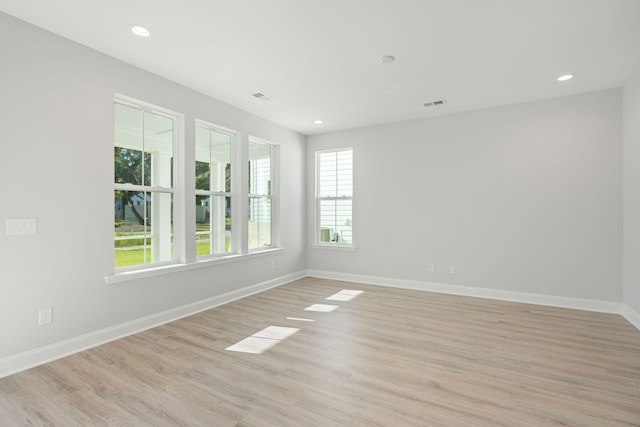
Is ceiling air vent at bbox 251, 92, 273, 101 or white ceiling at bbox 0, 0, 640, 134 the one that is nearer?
white ceiling at bbox 0, 0, 640, 134

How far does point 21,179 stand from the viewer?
246 cm

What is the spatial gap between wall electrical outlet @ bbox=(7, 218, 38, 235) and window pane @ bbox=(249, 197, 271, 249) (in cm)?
270

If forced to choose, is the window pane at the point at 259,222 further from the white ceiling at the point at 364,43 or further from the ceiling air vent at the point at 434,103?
the ceiling air vent at the point at 434,103

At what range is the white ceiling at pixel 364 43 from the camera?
2309 mm

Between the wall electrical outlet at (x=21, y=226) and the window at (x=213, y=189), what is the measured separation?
167 cm

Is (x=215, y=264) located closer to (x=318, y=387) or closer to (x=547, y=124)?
(x=318, y=387)

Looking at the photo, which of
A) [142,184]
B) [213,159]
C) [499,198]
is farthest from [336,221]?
[142,184]

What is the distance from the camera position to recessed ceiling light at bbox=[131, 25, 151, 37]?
2545 mm

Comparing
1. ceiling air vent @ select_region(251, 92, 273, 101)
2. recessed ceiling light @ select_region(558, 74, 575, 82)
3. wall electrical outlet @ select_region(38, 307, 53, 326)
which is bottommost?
wall electrical outlet @ select_region(38, 307, 53, 326)

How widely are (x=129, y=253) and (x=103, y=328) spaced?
29.9 inches

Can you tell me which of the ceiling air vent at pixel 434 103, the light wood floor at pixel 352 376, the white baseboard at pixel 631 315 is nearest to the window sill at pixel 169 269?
the light wood floor at pixel 352 376

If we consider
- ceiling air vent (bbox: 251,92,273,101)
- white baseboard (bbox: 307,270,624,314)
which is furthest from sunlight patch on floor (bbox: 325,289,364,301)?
ceiling air vent (bbox: 251,92,273,101)

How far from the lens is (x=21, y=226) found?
2.46 metres

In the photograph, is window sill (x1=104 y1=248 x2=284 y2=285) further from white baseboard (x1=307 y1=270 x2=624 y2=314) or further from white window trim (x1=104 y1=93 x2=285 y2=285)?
white baseboard (x1=307 y1=270 x2=624 y2=314)
